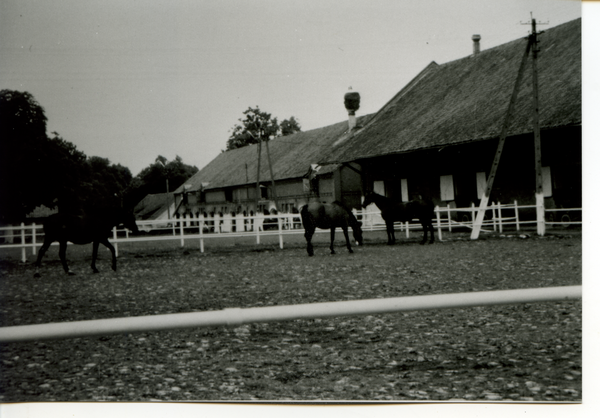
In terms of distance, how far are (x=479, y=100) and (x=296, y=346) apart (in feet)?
19.8

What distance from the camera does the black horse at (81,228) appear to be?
451 centimetres

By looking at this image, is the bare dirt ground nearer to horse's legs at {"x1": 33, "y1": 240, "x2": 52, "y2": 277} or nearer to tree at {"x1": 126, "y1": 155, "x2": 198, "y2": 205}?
horse's legs at {"x1": 33, "y1": 240, "x2": 52, "y2": 277}

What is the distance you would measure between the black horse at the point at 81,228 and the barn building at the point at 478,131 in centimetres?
300

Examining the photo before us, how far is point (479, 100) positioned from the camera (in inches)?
328

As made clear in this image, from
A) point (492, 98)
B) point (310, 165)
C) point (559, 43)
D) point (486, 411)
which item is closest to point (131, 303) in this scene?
point (486, 411)

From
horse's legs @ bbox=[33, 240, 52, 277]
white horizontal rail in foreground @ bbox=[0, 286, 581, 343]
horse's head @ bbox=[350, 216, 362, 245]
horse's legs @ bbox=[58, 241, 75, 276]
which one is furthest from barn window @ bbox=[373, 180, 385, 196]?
white horizontal rail in foreground @ bbox=[0, 286, 581, 343]

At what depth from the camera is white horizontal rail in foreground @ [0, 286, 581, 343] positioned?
182 cm

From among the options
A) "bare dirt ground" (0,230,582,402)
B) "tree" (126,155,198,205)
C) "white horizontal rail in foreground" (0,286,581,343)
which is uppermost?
"tree" (126,155,198,205)

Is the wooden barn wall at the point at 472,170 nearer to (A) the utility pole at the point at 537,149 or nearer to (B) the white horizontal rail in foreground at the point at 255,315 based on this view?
(A) the utility pole at the point at 537,149

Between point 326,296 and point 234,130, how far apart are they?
6.36 feet

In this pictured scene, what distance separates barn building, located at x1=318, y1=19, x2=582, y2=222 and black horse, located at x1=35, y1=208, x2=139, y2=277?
3.00 m

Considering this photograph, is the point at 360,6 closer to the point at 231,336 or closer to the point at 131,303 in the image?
the point at 231,336

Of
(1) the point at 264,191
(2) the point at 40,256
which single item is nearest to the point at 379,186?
(1) the point at 264,191

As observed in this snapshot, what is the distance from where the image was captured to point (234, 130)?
3975 mm
